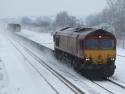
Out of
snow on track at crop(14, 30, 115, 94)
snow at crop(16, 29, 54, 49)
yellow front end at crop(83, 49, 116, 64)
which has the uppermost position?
yellow front end at crop(83, 49, 116, 64)

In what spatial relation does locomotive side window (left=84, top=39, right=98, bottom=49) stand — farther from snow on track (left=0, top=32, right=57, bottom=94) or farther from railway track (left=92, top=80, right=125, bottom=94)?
snow on track (left=0, top=32, right=57, bottom=94)

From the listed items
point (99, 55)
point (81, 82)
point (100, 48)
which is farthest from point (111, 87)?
point (100, 48)

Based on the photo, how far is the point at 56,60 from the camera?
36844 millimetres

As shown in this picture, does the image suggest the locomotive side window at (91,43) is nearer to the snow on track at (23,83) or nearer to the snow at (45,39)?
the snow on track at (23,83)

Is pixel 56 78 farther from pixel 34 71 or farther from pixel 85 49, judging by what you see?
pixel 34 71

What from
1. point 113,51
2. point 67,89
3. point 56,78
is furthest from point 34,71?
point 67,89

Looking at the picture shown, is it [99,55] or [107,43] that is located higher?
[107,43]

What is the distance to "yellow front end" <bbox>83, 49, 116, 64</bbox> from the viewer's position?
2525 centimetres

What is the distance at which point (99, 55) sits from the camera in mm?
25281

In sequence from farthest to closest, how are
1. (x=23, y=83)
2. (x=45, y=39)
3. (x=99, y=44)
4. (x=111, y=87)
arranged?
(x=45, y=39)
(x=99, y=44)
(x=23, y=83)
(x=111, y=87)

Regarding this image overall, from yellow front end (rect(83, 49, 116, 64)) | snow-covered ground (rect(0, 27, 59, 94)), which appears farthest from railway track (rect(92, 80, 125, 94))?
snow-covered ground (rect(0, 27, 59, 94))

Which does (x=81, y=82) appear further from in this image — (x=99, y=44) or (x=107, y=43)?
(x=107, y=43)

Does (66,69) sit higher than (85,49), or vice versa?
(85,49)

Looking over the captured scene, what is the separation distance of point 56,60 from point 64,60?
4.15 metres
